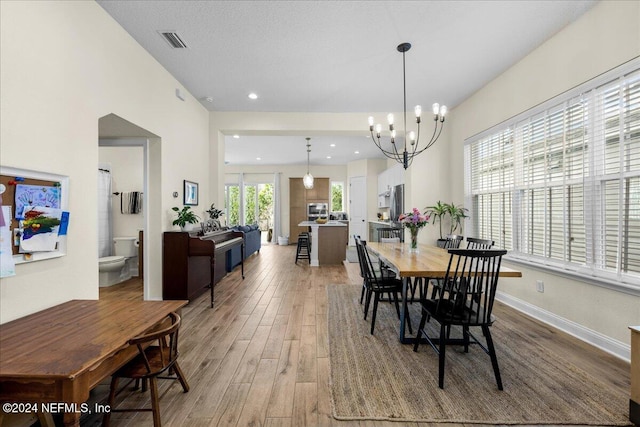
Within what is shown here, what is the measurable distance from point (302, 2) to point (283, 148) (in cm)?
534

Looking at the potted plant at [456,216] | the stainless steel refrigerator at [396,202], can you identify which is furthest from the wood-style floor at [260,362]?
the stainless steel refrigerator at [396,202]

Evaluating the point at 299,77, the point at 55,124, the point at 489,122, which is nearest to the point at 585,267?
the point at 489,122

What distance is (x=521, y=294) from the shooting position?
11.2 feet

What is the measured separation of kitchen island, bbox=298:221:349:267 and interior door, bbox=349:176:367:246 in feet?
10.4

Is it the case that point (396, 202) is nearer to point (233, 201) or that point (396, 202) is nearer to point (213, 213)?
point (213, 213)

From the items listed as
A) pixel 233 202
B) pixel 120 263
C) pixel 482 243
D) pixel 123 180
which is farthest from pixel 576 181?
pixel 233 202

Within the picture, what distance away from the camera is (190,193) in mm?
4266

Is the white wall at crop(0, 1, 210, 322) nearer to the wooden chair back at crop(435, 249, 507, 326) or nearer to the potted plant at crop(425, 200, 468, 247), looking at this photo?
the wooden chair back at crop(435, 249, 507, 326)

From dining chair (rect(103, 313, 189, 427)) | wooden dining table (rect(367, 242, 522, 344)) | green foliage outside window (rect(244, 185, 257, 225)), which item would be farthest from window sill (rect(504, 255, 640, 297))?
green foliage outside window (rect(244, 185, 257, 225))

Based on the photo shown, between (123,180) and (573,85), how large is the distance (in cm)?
670

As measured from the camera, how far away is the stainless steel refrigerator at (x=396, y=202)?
643 cm

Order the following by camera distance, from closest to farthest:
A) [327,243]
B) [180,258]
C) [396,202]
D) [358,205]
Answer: [180,258], [327,243], [396,202], [358,205]

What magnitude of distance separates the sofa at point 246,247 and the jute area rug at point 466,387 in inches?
132

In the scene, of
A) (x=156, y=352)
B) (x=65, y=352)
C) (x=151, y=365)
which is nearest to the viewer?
(x=65, y=352)
